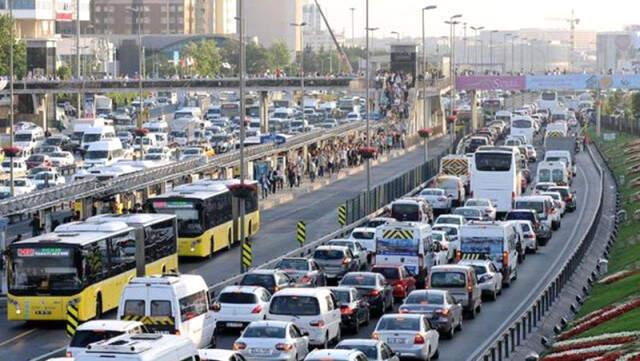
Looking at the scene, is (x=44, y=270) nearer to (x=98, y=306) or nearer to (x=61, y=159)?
(x=98, y=306)

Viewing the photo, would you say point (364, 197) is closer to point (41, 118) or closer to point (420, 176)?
point (420, 176)

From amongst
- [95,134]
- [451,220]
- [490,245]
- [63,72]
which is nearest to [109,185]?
[451,220]

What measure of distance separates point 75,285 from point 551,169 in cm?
4948

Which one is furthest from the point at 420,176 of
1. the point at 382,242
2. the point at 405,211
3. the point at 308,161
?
the point at 382,242

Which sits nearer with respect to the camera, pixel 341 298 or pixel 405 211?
pixel 341 298

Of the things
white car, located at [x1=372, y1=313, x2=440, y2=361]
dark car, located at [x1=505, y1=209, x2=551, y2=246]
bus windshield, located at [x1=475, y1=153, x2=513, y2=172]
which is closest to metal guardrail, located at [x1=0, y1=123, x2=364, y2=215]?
bus windshield, located at [x1=475, y1=153, x2=513, y2=172]

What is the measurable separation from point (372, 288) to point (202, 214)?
14.6 metres

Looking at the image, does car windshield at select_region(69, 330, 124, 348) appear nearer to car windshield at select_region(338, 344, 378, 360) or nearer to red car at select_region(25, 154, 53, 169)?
car windshield at select_region(338, 344, 378, 360)

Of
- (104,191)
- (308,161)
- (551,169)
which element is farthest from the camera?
(308,161)

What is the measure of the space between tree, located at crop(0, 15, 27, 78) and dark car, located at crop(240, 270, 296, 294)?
11284 cm

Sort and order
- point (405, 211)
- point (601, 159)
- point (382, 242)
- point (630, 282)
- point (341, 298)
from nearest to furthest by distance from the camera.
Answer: point (341, 298) < point (630, 282) < point (382, 242) < point (405, 211) < point (601, 159)

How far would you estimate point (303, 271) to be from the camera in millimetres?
49750

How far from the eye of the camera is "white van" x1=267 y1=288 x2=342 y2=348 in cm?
3950

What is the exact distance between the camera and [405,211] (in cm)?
6894
